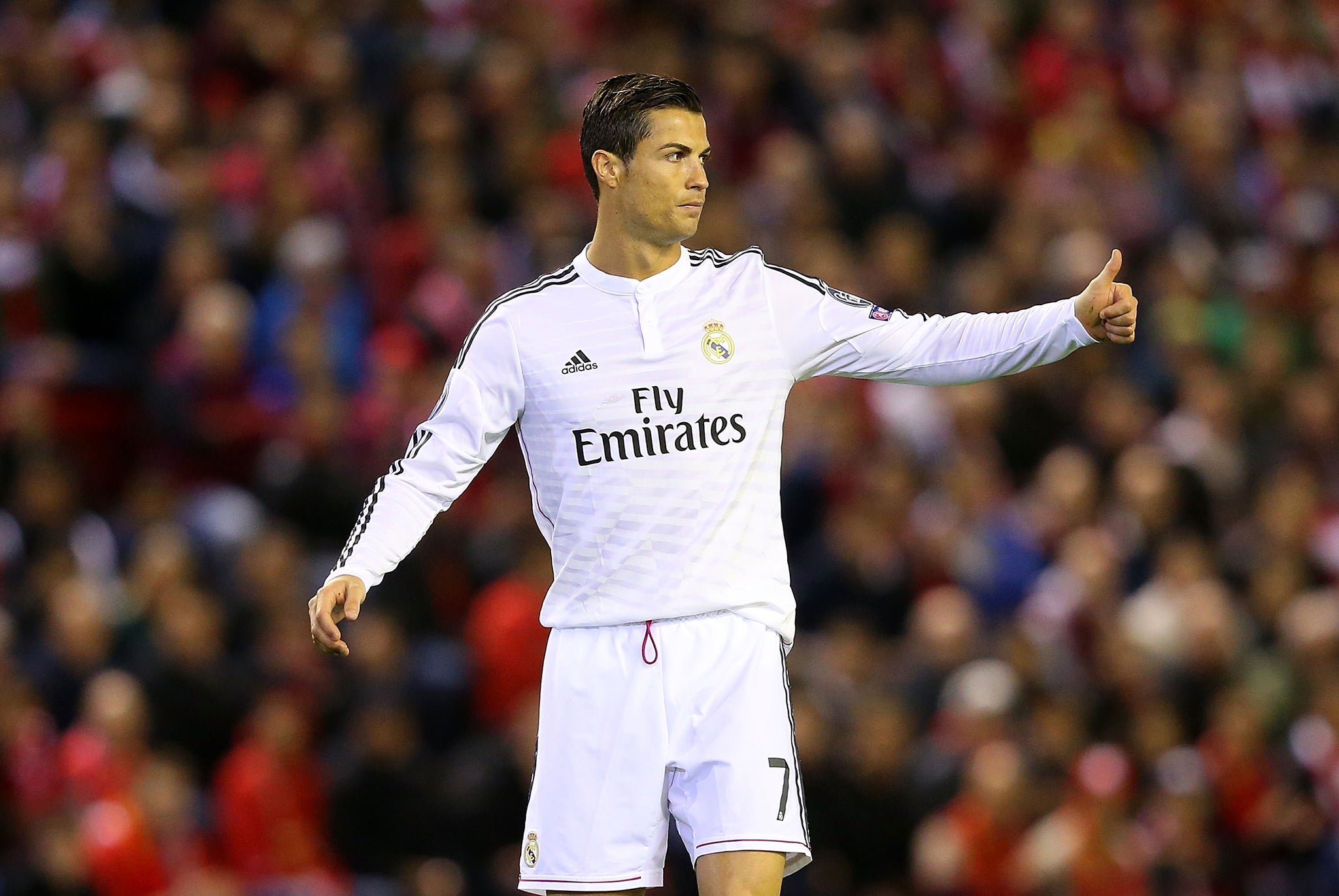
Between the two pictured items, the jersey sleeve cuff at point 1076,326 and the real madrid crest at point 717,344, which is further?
the real madrid crest at point 717,344

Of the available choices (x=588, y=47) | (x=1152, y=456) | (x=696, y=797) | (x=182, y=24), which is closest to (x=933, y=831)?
(x=1152, y=456)

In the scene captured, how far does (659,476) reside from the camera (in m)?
5.95

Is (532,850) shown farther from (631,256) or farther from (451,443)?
(631,256)

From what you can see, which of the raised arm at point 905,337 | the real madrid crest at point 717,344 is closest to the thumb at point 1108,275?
the raised arm at point 905,337

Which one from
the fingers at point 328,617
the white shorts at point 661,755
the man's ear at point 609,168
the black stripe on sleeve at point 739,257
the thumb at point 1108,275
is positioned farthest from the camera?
the black stripe on sleeve at point 739,257

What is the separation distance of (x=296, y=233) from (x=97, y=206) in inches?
47.9

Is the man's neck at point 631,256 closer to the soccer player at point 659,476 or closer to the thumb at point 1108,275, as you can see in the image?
the soccer player at point 659,476

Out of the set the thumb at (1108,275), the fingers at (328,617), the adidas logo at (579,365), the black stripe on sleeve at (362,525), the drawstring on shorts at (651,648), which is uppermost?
the thumb at (1108,275)

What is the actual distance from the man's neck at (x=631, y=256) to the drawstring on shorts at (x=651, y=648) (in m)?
1.04

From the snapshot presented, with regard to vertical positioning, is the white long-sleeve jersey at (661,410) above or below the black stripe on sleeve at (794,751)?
above

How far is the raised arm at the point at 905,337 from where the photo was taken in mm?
5918

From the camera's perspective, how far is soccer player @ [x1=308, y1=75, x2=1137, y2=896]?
586 centimetres

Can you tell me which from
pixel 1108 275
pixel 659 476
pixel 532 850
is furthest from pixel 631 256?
pixel 532 850

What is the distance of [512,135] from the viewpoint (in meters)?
13.9
